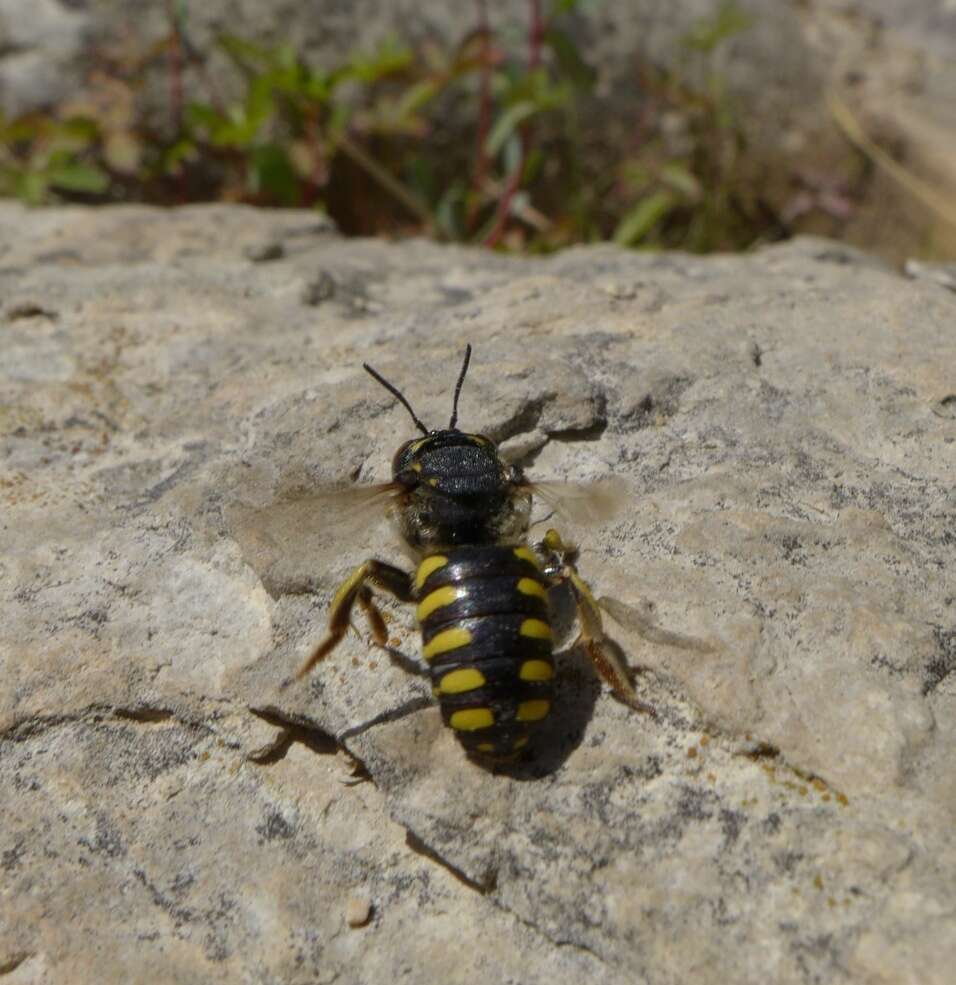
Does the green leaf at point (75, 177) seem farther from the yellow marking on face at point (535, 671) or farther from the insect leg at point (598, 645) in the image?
the yellow marking on face at point (535, 671)

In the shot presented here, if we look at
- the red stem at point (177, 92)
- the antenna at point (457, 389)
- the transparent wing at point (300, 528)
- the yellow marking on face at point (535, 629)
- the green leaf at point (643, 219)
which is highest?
the yellow marking on face at point (535, 629)

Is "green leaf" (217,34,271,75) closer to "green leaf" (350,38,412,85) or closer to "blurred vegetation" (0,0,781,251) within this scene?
"blurred vegetation" (0,0,781,251)

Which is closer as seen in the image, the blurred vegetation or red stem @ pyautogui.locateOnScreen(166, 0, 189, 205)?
the blurred vegetation

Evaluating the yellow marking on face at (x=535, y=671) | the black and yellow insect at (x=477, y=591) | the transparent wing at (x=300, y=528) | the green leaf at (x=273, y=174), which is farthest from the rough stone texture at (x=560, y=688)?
the green leaf at (x=273, y=174)

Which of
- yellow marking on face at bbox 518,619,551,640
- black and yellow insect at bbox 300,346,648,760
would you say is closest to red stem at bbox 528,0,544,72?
black and yellow insect at bbox 300,346,648,760

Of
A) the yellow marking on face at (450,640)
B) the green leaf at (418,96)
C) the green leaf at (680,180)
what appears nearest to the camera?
the yellow marking on face at (450,640)

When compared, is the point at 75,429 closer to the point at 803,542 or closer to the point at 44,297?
the point at 44,297

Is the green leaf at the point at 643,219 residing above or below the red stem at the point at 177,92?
below

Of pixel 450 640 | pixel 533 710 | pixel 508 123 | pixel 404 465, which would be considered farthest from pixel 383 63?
pixel 533 710
